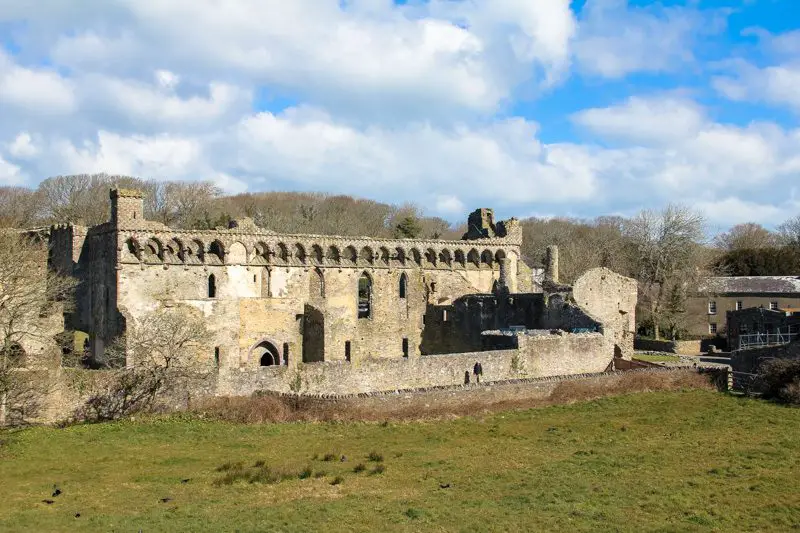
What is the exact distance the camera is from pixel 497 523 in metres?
15.1

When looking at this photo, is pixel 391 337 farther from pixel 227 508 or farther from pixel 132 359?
pixel 227 508

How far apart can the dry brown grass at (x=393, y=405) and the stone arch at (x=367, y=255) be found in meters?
16.1

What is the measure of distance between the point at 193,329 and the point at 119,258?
8.61 metres

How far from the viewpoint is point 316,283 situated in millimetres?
41281

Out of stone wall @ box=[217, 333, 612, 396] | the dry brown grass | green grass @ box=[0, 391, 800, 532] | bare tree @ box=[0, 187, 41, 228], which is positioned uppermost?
bare tree @ box=[0, 187, 41, 228]

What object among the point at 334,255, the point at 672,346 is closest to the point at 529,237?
the point at 672,346

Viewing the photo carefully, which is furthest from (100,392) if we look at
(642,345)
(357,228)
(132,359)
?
(357,228)

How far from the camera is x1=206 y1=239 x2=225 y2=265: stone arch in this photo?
38125mm

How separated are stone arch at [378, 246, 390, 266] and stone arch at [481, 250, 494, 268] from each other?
6241 millimetres

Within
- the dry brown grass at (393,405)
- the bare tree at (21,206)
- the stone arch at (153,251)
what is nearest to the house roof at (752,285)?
the dry brown grass at (393,405)

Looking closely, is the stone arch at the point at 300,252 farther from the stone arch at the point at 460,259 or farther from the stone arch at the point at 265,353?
the stone arch at the point at 460,259

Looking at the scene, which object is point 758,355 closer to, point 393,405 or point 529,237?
point 393,405

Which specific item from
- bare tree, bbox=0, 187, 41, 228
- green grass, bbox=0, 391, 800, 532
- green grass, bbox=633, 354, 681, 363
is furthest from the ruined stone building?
bare tree, bbox=0, 187, 41, 228

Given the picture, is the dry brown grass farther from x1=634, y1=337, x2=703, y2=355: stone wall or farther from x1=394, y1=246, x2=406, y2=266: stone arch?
x1=634, y1=337, x2=703, y2=355: stone wall
